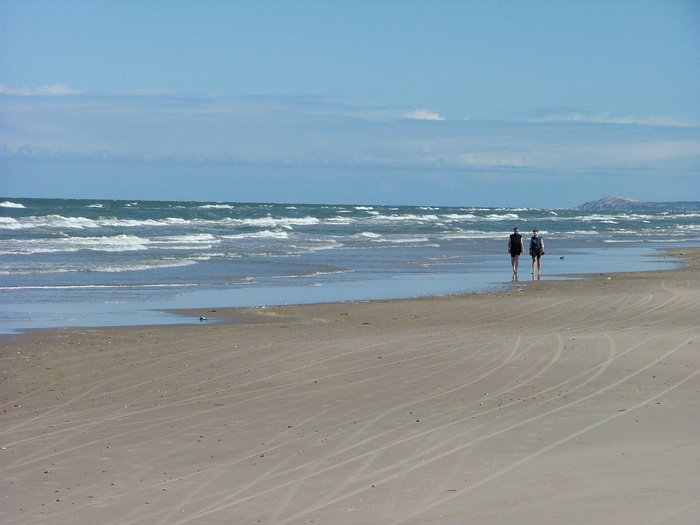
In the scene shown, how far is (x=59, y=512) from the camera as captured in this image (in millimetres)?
5133

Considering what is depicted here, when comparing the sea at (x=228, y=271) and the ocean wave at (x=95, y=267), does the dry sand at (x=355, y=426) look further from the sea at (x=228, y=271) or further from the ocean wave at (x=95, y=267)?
the ocean wave at (x=95, y=267)

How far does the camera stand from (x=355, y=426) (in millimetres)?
6953

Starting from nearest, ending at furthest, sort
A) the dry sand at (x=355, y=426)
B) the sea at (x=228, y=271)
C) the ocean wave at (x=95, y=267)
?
the dry sand at (x=355, y=426) < the sea at (x=228, y=271) < the ocean wave at (x=95, y=267)

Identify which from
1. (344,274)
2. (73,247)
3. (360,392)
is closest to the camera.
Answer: (360,392)

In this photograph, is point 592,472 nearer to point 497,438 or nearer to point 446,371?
point 497,438

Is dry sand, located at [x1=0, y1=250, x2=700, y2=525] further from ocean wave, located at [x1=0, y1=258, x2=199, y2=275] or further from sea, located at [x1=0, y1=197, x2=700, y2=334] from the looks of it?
ocean wave, located at [x1=0, y1=258, x2=199, y2=275]

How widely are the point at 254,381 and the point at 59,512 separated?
3662mm

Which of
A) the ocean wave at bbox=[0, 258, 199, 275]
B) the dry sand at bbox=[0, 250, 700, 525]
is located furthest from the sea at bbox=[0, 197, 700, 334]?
the dry sand at bbox=[0, 250, 700, 525]

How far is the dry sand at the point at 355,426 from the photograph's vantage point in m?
5.12

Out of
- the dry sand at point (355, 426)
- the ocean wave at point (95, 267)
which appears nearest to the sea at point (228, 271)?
the ocean wave at point (95, 267)

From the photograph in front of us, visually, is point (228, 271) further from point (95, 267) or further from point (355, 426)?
point (355, 426)

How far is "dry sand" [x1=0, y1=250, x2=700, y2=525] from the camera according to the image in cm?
512

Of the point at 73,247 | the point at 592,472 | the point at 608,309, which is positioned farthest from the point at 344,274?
the point at 592,472

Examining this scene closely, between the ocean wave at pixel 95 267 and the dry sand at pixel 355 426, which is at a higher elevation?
the ocean wave at pixel 95 267
